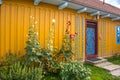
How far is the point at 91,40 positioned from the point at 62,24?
9.40 ft

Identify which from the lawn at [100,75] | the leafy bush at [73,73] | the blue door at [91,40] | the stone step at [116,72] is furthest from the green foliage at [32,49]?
the blue door at [91,40]

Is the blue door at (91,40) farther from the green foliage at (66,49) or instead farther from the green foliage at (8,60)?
the green foliage at (8,60)

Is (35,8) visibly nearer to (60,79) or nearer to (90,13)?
(60,79)

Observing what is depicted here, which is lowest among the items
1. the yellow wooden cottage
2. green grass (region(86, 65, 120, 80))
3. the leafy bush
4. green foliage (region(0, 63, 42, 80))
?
green grass (region(86, 65, 120, 80))

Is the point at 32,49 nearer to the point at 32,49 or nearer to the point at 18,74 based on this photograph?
the point at 32,49

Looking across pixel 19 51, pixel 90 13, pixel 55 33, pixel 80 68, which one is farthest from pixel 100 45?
pixel 19 51

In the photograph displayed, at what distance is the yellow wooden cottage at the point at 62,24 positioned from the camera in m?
6.71

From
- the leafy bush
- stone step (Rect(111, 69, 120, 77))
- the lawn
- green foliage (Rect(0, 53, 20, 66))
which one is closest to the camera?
green foliage (Rect(0, 53, 20, 66))

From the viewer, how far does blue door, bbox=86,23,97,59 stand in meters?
10.6

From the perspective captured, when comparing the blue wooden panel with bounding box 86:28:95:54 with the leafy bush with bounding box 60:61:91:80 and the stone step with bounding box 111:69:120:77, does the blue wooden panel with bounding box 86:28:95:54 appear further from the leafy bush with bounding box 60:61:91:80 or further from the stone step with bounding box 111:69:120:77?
the leafy bush with bounding box 60:61:91:80

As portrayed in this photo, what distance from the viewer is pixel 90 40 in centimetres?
1081

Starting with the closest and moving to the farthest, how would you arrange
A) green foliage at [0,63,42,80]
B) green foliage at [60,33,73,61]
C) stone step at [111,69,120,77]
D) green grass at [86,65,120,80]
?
green foliage at [0,63,42,80], green grass at [86,65,120,80], green foliage at [60,33,73,61], stone step at [111,69,120,77]

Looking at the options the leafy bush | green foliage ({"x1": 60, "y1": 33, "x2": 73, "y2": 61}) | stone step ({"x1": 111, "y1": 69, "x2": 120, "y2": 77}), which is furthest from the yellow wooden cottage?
stone step ({"x1": 111, "y1": 69, "x2": 120, "y2": 77})

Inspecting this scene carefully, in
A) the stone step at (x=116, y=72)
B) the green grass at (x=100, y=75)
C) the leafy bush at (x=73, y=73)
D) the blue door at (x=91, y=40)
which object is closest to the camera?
the leafy bush at (x=73, y=73)
